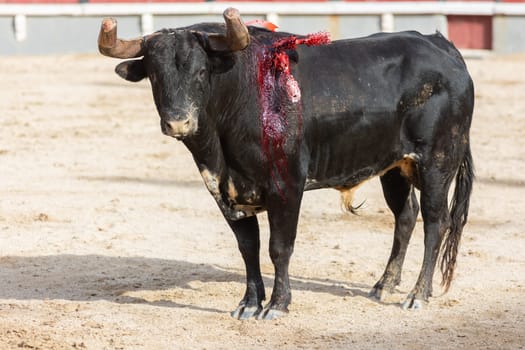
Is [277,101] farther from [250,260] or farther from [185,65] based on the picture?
[250,260]

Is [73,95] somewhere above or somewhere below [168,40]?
below

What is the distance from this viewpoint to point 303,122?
4.91 metres

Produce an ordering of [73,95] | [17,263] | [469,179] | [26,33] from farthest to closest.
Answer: [26,33], [73,95], [17,263], [469,179]

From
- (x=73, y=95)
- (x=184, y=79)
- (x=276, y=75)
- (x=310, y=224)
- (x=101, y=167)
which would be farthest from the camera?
(x=73, y=95)

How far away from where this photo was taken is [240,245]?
5.14 meters

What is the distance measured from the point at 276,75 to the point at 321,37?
0.29 metres

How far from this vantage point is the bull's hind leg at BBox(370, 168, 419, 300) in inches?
215

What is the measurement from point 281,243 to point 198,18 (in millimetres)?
12141

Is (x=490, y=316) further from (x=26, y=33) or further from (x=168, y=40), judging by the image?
(x=26, y=33)

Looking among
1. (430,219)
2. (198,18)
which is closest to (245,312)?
(430,219)

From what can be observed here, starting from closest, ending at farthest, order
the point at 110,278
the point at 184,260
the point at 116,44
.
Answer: the point at 116,44
the point at 110,278
the point at 184,260

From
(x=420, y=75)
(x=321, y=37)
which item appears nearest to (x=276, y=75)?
(x=321, y=37)

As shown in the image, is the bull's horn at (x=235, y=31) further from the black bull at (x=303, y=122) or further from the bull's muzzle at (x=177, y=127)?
the bull's muzzle at (x=177, y=127)

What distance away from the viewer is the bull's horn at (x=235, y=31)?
4.57 meters
